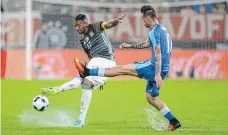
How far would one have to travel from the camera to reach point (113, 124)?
1412 cm

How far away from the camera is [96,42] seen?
14.4m

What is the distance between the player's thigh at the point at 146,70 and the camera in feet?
41.2

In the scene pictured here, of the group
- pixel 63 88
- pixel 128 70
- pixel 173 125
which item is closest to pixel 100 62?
pixel 63 88

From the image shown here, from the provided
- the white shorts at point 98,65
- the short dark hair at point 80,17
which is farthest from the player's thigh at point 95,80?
the short dark hair at point 80,17

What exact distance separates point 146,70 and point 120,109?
553 centimetres

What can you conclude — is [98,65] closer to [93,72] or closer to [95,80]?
[95,80]

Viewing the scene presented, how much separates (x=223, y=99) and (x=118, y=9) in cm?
980

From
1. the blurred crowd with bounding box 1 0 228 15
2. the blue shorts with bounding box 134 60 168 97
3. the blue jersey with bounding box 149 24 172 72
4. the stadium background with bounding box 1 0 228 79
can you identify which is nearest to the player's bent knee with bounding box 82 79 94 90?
the blue shorts with bounding box 134 60 168 97

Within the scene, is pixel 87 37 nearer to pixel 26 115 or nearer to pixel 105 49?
pixel 105 49

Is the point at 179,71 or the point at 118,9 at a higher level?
the point at 118,9

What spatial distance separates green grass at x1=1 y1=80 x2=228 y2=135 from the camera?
42.7ft

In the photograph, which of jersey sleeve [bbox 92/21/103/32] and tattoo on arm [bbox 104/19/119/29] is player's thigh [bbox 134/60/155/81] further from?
jersey sleeve [bbox 92/21/103/32]

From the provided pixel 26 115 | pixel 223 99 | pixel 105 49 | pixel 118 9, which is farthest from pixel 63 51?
pixel 105 49

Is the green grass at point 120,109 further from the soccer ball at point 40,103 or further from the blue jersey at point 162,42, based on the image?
the blue jersey at point 162,42
